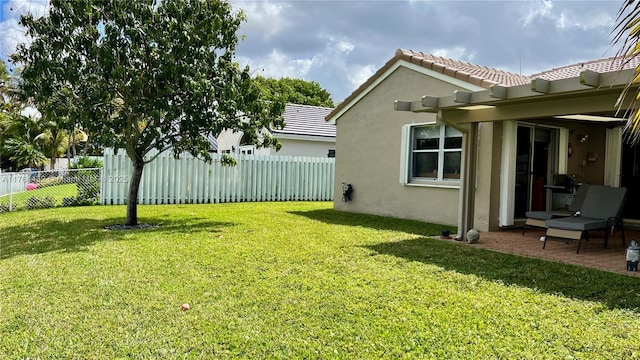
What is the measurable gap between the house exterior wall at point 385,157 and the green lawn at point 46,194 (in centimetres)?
820

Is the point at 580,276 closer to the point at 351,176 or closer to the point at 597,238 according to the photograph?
the point at 597,238

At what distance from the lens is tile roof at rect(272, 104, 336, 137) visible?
19581mm

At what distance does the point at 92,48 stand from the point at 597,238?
34.5 ft

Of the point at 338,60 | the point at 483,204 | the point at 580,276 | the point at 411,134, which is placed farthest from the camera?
the point at 338,60

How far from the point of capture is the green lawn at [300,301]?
359 centimetres

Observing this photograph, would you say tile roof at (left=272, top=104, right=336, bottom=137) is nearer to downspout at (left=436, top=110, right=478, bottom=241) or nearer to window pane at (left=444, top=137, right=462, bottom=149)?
window pane at (left=444, top=137, right=462, bottom=149)

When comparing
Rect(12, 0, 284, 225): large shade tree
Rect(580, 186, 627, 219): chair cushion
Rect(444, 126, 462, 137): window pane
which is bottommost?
Rect(580, 186, 627, 219): chair cushion

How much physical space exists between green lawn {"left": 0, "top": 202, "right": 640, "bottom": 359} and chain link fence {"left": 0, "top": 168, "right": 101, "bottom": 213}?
5.30 metres

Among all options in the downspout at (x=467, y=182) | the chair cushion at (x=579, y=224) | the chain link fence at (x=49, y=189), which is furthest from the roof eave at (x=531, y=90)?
the chain link fence at (x=49, y=189)

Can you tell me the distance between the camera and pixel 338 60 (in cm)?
2514

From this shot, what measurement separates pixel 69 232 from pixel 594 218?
9.59m

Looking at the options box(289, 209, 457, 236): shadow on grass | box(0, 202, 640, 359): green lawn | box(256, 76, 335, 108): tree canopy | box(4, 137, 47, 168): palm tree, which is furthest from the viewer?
box(256, 76, 335, 108): tree canopy

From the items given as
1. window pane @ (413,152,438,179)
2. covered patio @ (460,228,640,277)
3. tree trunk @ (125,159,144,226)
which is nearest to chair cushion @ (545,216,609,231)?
covered patio @ (460,228,640,277)

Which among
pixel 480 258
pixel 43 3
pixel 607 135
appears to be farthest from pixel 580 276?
pixel 43 3
